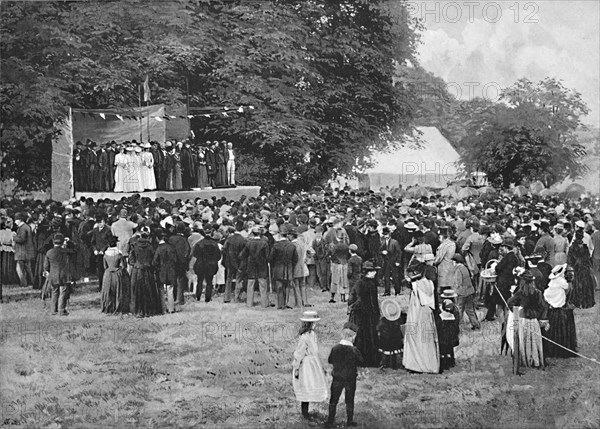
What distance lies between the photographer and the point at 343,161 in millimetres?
20109

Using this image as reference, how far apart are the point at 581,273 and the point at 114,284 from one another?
7.84 metres

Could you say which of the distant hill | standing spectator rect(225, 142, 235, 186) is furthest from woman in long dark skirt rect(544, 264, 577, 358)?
standing spectator rect(225, 142, 235, 186)

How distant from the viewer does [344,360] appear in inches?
354

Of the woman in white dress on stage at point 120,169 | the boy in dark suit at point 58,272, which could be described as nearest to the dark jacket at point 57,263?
the boy in dark suit at point 58,272

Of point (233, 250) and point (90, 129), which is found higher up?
point (90, 129)

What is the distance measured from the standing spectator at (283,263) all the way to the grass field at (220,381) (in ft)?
3.96

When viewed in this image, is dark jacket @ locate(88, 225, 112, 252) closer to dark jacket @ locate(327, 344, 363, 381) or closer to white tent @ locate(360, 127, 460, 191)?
dark jacket @ locate(327, 344, 363, 381)

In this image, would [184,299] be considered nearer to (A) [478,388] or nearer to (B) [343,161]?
(A) [478,388]

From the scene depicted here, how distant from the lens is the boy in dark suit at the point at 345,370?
895 centimetres

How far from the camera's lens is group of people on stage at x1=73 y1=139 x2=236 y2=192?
17.0 metres

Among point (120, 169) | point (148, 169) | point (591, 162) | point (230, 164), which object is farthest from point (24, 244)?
point (591, 162)

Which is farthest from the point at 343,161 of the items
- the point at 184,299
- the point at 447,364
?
the point at 447,364

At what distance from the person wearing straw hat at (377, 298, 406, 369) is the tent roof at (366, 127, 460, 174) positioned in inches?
389

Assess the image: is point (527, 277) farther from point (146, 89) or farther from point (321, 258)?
point (146, 89)
